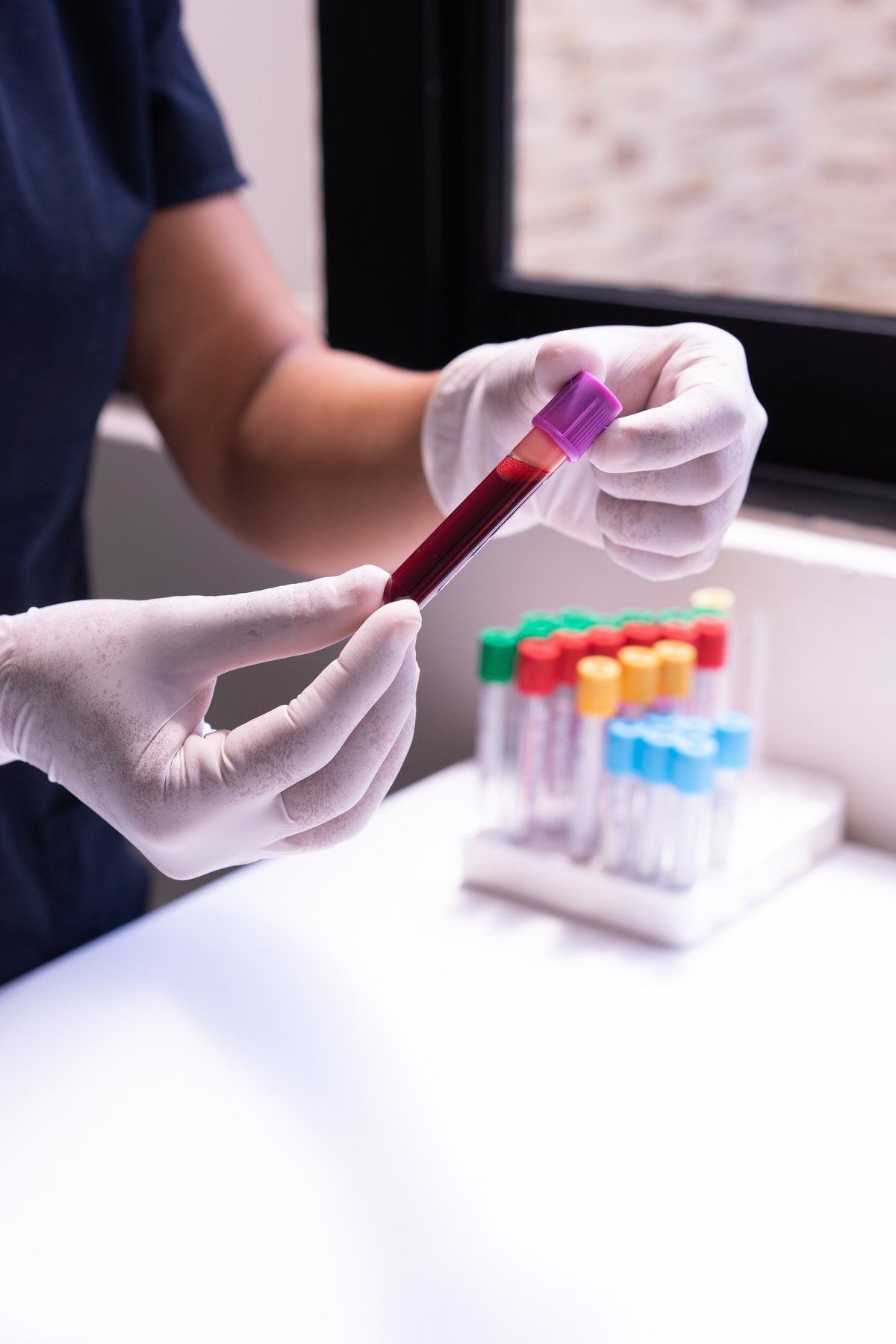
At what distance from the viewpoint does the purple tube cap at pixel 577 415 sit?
57cm

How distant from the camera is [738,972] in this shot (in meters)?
0.80

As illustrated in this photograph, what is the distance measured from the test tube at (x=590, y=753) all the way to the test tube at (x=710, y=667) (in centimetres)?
8

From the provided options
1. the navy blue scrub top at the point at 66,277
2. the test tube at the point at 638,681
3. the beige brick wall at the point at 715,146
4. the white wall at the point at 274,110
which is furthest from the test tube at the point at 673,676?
the beige brick wall at the point at 715,146

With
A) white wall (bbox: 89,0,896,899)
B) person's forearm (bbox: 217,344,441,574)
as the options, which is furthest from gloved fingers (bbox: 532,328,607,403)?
white wall (bbox: 89,0,896,899)

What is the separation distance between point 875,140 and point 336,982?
2538 millimetres

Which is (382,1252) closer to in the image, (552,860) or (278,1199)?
(278,1199)

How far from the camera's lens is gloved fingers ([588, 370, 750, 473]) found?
58cm

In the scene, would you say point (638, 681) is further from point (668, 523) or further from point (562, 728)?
point (668, 523)

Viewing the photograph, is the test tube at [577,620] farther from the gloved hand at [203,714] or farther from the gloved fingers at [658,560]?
the gloved hand at [203,714]

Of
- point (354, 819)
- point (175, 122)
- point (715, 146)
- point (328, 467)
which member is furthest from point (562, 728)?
point (715, 146)

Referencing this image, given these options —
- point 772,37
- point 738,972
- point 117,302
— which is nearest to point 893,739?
point 738,972

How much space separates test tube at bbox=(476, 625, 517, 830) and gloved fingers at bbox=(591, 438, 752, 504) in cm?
30

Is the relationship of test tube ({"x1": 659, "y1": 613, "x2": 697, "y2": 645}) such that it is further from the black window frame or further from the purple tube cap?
the purple tube cap

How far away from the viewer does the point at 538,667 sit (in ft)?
2.92
